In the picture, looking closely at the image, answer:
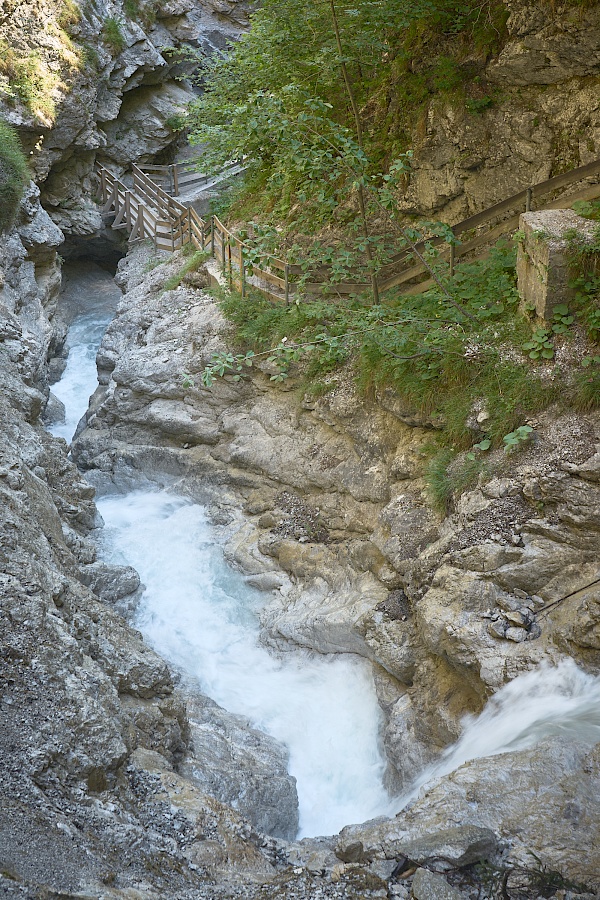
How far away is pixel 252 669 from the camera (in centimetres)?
859

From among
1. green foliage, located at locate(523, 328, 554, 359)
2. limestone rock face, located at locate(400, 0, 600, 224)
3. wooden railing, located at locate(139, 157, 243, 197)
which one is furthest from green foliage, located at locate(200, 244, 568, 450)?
wooden railing, located at locate(139, 157, 243, 197)

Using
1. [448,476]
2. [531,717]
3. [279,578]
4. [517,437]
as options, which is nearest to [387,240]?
[448,476]

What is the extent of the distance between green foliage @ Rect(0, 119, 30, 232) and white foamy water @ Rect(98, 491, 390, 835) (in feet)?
19.8

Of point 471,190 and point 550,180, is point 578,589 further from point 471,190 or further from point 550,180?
point 471,190

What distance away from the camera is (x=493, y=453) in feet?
25.7

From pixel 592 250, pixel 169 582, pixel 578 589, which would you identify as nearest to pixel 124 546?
pixel 169 582

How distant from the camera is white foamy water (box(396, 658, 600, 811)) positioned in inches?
211

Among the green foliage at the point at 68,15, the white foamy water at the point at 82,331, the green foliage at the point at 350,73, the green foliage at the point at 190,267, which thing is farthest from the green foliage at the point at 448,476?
the green foliage at the point at 68,15

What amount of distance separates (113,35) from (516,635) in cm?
1837

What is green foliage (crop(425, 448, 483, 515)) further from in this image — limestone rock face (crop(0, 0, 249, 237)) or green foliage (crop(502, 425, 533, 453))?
limestone rock face (crop(0, 0, 249, 237))

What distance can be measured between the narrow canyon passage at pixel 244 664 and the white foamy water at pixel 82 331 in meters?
3.74

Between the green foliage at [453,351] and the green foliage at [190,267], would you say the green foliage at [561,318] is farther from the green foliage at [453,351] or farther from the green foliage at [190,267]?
the green foliage at [190,267]

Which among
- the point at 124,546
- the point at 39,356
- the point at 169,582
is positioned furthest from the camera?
the point at 39,356

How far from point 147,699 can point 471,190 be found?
8.61 m
